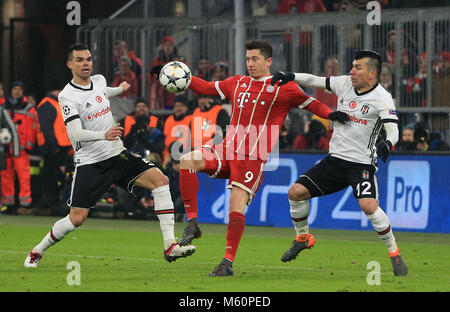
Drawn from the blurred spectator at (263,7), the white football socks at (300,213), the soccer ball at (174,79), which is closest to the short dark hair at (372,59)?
the white football socks at (300,213)

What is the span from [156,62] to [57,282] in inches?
422

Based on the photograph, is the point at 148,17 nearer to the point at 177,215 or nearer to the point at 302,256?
the point at 177,215

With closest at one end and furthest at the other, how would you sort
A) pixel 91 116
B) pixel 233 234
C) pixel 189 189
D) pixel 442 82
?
pixel 233 234 → pixel 189 189 → pixel 91 116 → pixel 442 82

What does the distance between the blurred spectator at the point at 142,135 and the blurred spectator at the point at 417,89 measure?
4238 mm

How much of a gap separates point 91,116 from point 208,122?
7035 mm

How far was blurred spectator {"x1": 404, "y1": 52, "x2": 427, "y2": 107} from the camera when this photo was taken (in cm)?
1867

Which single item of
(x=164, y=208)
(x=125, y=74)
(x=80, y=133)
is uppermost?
(x=125, y=74)

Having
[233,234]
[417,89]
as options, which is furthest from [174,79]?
[417,89]

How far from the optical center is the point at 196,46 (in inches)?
815

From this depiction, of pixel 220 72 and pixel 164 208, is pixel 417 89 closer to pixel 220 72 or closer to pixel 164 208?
pixel 220 72

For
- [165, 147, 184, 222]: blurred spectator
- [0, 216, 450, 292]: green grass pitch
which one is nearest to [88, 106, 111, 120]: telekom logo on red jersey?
[0, 216, 450, 292]: green grass pitch

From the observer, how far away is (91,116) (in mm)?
11539

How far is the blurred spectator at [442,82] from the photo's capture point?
18.4 metres

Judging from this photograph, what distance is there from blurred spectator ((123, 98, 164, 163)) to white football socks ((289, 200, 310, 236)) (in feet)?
23.4
